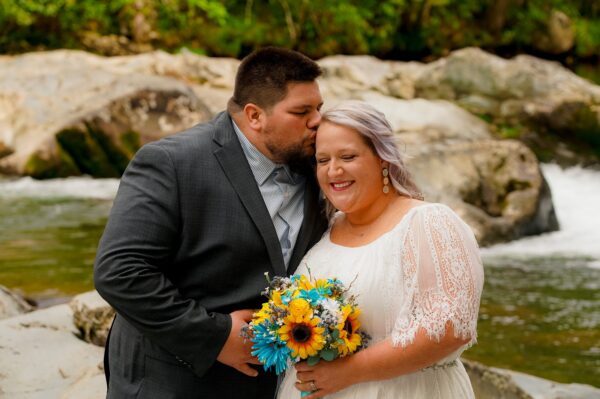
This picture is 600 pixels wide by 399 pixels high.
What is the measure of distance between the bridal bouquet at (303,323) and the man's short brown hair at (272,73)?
2.17ft

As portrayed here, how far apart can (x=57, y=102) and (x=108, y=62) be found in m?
2.40

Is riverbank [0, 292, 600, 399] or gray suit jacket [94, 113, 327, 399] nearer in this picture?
gray suit jacket [94, 113, 327, 399]

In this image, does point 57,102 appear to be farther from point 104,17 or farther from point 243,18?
point 243,18

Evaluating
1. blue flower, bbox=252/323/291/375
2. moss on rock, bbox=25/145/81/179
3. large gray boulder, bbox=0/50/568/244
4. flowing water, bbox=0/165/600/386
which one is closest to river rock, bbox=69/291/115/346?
flowing water, bbox=0/165/600/386

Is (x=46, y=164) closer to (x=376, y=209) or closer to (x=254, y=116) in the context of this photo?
(x=254, y=116)

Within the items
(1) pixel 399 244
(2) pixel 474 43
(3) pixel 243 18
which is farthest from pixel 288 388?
(2) pixel 474 43

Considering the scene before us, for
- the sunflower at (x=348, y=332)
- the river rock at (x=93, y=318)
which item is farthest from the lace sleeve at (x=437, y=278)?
the river rock at (x=93, y=318)

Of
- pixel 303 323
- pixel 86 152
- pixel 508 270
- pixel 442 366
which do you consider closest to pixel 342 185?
pixel 303 323

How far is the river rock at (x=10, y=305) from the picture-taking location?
628cm

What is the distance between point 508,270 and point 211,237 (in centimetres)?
680

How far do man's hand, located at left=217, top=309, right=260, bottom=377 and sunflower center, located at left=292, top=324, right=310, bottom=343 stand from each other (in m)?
0.28

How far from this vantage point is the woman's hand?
9.49ft

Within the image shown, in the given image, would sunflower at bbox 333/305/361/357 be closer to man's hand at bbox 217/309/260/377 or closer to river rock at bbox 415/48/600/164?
man's hand at bbox 217/309/260/377

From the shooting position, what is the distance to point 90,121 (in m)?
12.5
